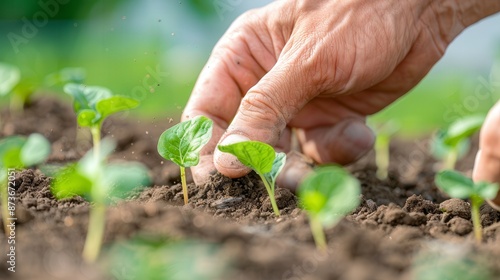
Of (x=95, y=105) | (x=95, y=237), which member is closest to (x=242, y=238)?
(x=95, y=237)

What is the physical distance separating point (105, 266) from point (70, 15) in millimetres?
6735

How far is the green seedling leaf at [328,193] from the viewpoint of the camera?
1305 millimetres

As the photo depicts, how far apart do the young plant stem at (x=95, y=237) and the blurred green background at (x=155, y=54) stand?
9.30 feet

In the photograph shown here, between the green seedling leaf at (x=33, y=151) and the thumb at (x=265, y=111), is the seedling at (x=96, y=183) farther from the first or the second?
the thumb at (x=265, y=111)

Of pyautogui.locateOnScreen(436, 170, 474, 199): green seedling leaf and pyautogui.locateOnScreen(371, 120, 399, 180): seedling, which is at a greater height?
pyautogui.locateOnScreen(436, 170, 474, 199): green seedling leaf

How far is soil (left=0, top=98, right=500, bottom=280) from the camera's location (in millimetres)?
1140

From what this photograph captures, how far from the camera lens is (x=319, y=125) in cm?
282

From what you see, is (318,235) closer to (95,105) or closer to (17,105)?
(95,105)

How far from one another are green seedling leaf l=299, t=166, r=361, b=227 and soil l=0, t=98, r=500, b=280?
62 millimetres

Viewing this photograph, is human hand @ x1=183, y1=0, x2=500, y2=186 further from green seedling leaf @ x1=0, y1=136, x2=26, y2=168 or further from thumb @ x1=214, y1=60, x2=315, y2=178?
green seedling leaf @ x1=0, y1=136, x2=26, y2=168

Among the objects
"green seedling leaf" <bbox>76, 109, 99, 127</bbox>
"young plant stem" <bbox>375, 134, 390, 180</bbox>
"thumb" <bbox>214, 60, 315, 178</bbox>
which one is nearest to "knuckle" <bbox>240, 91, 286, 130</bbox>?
"thumb" <bbox>214, 60, 315, 178</bbox>

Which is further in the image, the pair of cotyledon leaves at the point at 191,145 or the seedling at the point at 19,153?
the pair of cotyledon leaves at the point at 191,145

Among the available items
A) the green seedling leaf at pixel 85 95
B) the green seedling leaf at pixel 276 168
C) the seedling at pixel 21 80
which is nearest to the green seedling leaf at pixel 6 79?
the seedling at pixel 21 80

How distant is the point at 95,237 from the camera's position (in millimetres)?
1296
